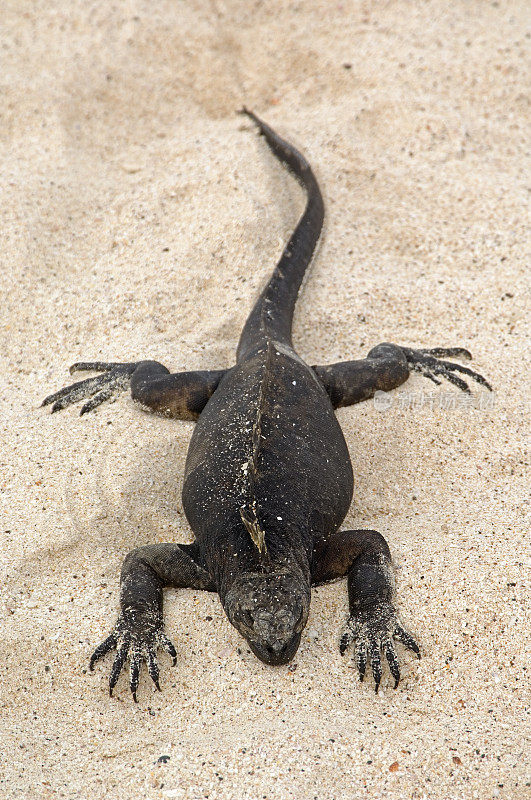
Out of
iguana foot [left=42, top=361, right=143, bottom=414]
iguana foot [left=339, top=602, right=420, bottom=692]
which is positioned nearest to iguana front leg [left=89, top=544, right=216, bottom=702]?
iguana foot [left=339, top=602, right=420, bottom=692]

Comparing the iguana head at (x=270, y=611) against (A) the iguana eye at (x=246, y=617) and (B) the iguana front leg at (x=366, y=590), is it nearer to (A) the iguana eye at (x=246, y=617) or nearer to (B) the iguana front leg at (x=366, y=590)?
(A) the iguana eye at (x=246, y=617)

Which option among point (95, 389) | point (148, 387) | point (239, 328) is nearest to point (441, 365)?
point (239, 328)

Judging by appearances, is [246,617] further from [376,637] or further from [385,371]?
[385,371]

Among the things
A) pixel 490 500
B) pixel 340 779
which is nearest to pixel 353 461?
pixel 490 500

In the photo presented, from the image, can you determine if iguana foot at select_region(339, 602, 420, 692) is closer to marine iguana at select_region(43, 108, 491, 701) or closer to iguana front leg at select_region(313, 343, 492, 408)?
marine iguana at select_region(43, 108, 491, 701)

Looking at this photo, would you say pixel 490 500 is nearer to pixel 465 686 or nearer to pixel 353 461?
pixel 353 461

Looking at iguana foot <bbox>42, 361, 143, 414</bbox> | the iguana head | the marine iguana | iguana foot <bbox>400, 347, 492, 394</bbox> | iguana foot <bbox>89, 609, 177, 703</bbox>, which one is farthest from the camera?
iguana foot <bbox>400, 347, 492, 394</bbox>

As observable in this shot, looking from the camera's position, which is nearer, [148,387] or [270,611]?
[270,611]
